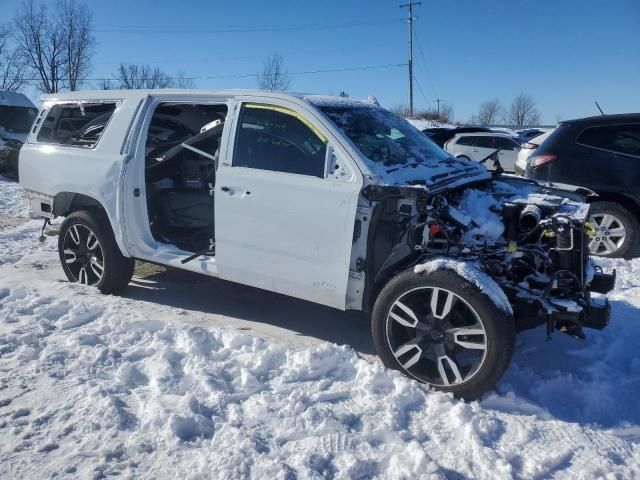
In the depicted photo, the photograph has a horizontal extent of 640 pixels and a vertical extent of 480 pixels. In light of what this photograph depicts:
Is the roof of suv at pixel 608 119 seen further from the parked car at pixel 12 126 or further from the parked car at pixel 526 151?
the parked car at pixel 12 126

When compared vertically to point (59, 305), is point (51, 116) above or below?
above

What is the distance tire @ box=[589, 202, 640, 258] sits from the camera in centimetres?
637

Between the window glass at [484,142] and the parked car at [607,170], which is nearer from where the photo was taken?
the parked car at [607,170]

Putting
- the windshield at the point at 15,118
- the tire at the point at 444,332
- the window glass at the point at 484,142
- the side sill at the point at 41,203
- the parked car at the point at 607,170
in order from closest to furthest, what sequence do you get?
the tire at the point at 444,332 → the side sill at the point at 41,203 → the parked car at the point at 607,170 → the windshield at the point at 15,118 → the window glass at the point at 484,142

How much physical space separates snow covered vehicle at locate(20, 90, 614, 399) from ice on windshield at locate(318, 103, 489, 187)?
0.02 metres

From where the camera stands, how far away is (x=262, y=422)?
2922mm

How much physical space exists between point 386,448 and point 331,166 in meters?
1.90

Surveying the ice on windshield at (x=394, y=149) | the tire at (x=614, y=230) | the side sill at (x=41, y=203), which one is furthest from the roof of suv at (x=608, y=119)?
the side sill at (x=41, y=203)

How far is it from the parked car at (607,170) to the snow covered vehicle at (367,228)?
8.58ft

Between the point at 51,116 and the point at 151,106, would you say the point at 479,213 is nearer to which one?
the point at 151,106

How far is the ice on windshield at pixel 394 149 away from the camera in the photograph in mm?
3680

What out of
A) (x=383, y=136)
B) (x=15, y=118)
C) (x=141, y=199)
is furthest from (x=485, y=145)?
(x=15, y=118)

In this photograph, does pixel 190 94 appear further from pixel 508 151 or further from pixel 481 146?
pixel 508 151

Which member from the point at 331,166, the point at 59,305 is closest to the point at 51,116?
the point at 59,305
